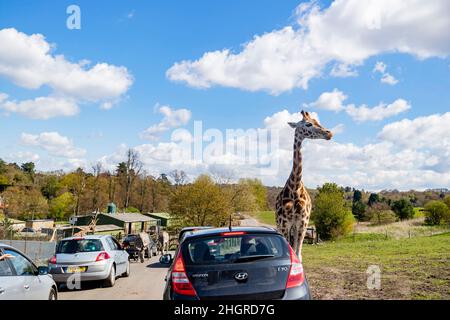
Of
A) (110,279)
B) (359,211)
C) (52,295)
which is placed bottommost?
(359,211)

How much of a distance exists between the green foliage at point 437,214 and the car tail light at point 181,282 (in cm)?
6143

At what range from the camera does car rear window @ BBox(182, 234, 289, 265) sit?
5371mm

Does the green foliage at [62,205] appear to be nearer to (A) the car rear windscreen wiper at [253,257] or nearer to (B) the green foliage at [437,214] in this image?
(B) the green foliage at [437,214]

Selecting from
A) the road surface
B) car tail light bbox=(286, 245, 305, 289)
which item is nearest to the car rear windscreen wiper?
car tail light bbox=(286, 245, 305, 289)

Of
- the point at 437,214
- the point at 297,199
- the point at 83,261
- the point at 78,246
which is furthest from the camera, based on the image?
the point at 437,214

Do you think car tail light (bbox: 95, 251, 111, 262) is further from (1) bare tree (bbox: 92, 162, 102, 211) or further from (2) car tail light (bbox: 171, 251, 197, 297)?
(1) bare tree (bbox: 92, 162, 102, 211)

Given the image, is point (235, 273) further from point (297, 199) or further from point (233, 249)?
point (297, 199)

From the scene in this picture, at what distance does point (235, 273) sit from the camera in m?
5.14

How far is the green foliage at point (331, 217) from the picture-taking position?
Result: 49844 mm

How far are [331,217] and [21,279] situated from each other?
46.1 metres

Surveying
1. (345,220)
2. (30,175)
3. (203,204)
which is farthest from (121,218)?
(30,175)

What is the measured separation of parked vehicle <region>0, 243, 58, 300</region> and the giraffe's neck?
749 cm

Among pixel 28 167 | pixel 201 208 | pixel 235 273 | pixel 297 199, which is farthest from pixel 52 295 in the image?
pixel 28 167
